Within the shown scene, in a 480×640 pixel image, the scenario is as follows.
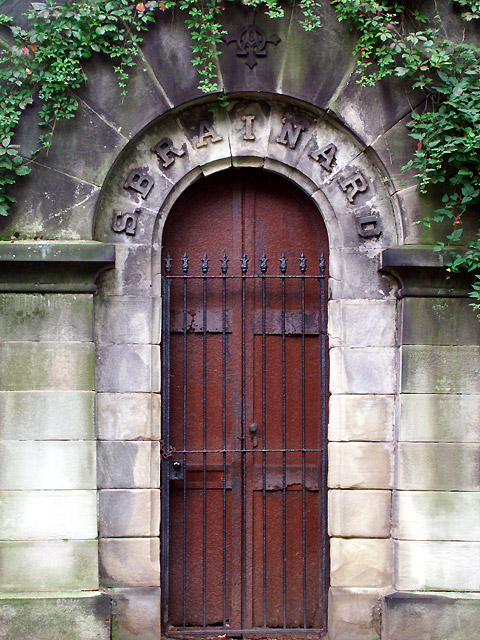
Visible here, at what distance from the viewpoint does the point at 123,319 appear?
4.59 meters

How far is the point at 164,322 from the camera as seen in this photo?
4793 millimetres

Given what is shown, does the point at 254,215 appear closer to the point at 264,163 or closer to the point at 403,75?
the point at 264,163

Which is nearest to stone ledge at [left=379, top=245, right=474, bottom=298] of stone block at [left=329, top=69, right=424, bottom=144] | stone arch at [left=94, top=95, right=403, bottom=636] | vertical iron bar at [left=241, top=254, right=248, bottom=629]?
stone arch at [left=94, top=95, right=403, bottom=636]

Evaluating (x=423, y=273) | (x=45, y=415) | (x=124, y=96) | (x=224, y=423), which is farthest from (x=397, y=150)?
(x=45, y=415)

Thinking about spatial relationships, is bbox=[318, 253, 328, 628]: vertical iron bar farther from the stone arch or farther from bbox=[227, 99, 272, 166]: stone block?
bbox=[227, 99, 272, 166]: stone block

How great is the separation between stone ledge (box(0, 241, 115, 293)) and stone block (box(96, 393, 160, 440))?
2.44ft

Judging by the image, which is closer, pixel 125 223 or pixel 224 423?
pixel 125 223

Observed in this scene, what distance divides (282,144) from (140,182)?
1.00 metres

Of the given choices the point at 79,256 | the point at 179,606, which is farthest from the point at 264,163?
the point at 179,606

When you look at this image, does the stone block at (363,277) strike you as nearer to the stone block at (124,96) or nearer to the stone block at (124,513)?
the stone block at (124,96)

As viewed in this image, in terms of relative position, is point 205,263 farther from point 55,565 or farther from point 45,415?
point 55,565

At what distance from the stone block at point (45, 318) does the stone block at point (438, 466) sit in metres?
2.24

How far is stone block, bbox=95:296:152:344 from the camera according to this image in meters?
4.59

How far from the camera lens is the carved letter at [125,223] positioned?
460cm
